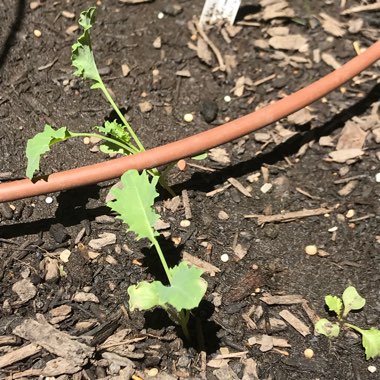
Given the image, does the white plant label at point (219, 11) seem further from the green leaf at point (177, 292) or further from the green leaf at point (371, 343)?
the green leaf at point (371, 343)

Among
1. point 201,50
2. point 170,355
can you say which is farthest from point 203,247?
point 201,50

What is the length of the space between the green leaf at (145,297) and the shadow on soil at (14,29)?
1358 mm

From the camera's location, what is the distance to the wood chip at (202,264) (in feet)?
7.14

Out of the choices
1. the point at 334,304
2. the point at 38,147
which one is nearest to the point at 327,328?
the point at 334,304

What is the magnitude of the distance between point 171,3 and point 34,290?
162cm

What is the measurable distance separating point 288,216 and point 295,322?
0.44 meters

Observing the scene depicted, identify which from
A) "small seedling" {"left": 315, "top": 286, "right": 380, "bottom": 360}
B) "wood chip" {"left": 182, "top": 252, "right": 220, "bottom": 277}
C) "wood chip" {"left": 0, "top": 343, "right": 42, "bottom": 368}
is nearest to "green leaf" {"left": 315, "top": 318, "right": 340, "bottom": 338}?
"small seedling" {"left": 315, "top": 286, "right": 380, "bottom": 360}

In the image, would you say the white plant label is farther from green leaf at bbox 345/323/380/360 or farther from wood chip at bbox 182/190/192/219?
green leaf at bbox 345/323/380/360

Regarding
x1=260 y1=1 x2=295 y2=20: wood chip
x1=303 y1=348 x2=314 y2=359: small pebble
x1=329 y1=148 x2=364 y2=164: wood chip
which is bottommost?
x1=303 y1=348 x2=314 y2=359: small pebble

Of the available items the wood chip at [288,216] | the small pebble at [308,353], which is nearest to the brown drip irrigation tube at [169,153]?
the wood chip at [288,216]

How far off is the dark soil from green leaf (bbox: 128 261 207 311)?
10.0 inches

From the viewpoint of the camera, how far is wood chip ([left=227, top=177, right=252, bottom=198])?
240 cm

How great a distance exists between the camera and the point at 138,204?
195 cm

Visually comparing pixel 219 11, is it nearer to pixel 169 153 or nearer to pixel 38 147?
pixel 169 153
